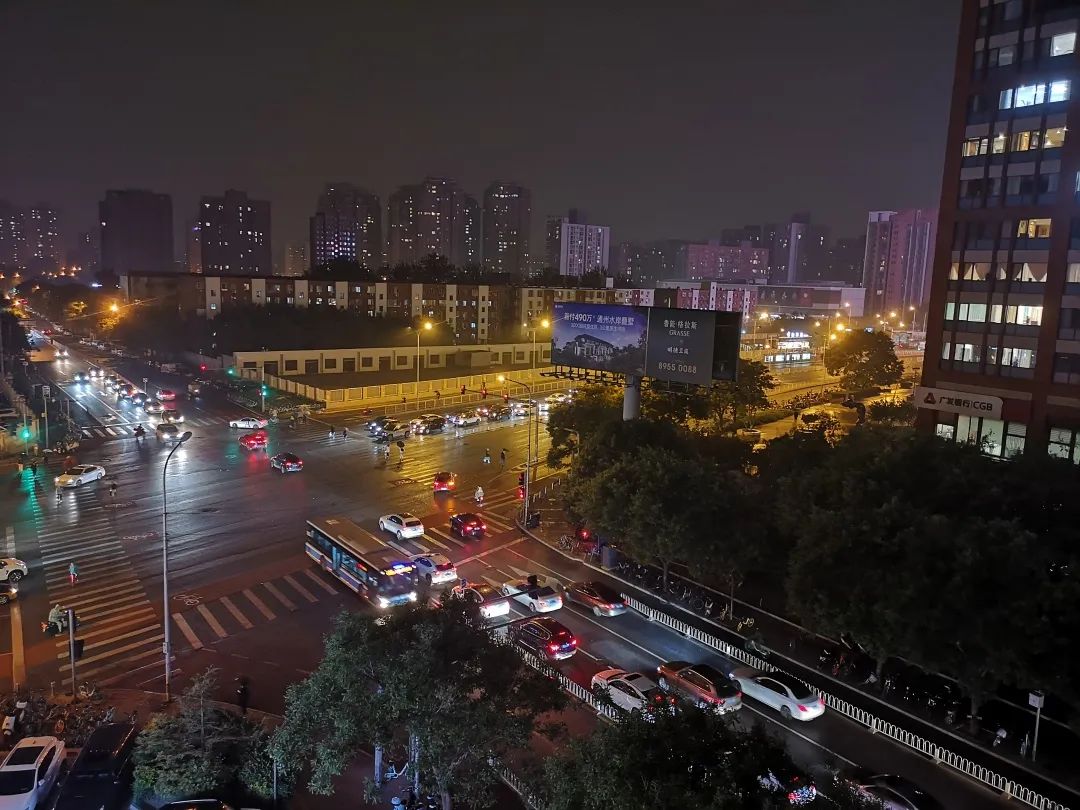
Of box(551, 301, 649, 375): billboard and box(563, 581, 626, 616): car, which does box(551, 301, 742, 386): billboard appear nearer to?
box(551, 301, 649, 375): billboard

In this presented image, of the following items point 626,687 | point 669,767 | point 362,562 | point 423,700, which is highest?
point 669,767

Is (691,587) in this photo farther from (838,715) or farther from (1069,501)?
(1069,501)

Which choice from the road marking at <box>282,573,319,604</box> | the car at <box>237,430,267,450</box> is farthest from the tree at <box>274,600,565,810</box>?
the car at <box>237,430,267,450</box>

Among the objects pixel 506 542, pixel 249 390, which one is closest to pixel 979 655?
pixel 506 542

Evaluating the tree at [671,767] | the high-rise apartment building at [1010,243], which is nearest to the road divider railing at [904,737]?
the tree at [671,767]

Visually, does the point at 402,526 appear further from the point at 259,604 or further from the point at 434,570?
the point at 259,604

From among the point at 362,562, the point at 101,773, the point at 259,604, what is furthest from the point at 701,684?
the point at 259,604
